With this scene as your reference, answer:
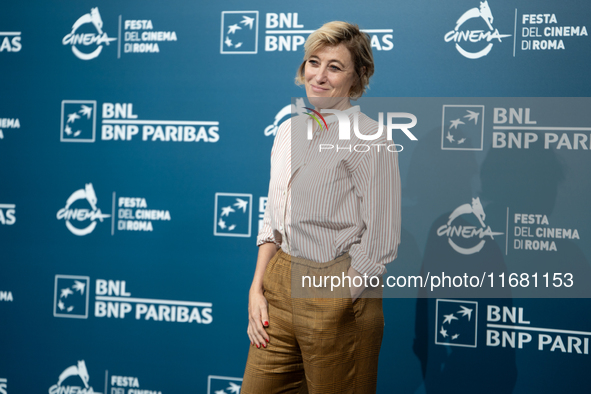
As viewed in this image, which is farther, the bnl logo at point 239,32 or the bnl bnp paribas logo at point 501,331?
the bnl logo at point 239,32

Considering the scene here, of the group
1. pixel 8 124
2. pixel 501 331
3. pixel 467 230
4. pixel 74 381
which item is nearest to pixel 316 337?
pixel 467 230

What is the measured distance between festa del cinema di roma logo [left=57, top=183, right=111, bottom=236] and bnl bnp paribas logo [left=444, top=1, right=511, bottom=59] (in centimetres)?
187

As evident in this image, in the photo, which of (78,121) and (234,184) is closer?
(234,184)

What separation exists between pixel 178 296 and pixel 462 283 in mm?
1331

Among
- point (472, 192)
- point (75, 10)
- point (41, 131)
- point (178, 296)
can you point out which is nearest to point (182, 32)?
point (75, 10)

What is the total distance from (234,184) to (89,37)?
3.45 feet

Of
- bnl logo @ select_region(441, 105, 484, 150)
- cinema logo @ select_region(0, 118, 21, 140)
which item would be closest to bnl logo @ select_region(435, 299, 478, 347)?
bnl logo @ select_region(441, 105, 484, 150)

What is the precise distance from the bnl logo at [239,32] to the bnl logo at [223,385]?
1573 millimetres

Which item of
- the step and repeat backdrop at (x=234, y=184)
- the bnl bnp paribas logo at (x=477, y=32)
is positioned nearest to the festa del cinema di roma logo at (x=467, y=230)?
the step and repeat backdrop at (x=234, y=184)

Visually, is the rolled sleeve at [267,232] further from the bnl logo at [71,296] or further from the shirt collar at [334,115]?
the bnl logo at [71,296]

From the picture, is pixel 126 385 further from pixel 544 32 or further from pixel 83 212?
pixel 544 32

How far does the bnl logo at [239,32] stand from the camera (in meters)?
2.46

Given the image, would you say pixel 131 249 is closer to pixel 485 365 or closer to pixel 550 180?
pixel 485 365

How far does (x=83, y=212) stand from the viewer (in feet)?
8.66
